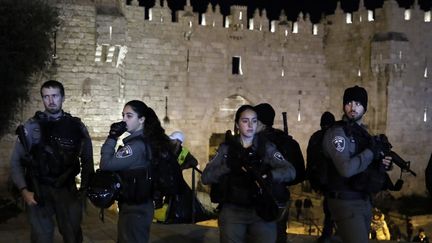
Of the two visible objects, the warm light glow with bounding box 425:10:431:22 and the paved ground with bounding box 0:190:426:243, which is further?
the warm light glow with bounding box 425:10:431:22

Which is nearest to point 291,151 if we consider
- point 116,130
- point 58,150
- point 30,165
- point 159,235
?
point 116,130

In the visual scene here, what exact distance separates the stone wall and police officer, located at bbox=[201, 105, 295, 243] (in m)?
13.2

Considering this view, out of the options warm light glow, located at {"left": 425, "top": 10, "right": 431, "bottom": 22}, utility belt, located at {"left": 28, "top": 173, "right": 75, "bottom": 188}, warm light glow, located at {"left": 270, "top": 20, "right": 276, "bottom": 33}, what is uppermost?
warm light glow, located at {"left": 425, "top": 10, "right": 431, "bottom": 22}

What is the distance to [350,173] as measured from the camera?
3.64 meters

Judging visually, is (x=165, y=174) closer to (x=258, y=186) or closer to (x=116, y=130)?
(x=116, y=130)

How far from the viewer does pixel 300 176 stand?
4805 mm

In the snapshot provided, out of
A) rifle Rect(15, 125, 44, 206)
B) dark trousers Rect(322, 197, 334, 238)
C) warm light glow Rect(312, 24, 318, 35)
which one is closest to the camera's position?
rifle Rect(15, 125, 44, 206)

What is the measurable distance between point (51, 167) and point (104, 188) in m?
0.57

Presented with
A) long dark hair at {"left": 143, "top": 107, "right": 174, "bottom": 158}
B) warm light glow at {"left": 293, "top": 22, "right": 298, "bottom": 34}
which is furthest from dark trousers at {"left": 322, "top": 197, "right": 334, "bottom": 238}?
warm light glow at {"left": 293, "top": 22, "right": 298, "bottom": 34}

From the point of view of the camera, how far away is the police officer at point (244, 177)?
3.53 m

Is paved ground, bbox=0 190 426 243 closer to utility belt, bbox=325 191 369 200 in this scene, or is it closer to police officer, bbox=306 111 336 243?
police officer, bbox=306 111 336 243

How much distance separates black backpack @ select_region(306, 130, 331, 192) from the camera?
3953 mm

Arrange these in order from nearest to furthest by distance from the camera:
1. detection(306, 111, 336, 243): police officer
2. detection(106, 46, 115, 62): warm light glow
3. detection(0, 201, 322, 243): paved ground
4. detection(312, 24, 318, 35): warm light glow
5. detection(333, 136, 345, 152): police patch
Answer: detection(333, 136, 345, 152): police patch
detection(306, 111, 336, 243): police officer
detection(0, 201, 322, 243): paved ground
detection(106, 46, 115, 62): warm light glow
detection(312, 24, 318, 35): warm light glow

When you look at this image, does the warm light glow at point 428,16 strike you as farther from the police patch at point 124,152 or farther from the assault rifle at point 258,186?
the police patch at point 124,152
